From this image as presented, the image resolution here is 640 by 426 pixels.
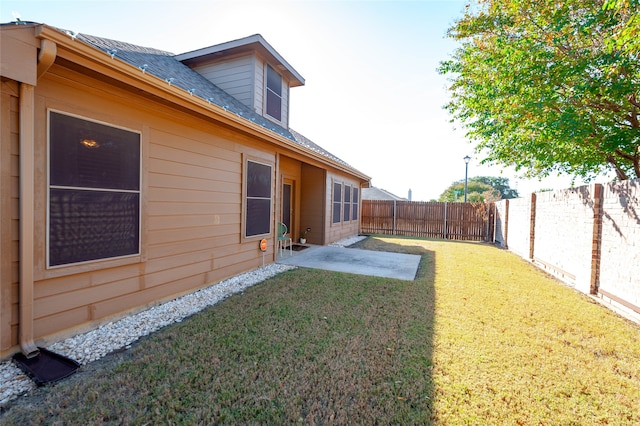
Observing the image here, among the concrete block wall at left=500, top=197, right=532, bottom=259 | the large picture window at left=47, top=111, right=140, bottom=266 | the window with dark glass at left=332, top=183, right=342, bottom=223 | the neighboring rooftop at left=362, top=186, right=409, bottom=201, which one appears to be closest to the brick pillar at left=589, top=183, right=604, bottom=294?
the concrete block wall at left=500, top=197, right=532, bottom=259

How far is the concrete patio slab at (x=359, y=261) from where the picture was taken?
221 inches

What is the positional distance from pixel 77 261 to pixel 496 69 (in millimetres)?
7989

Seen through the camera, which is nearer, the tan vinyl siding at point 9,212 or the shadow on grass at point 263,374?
the shadow on grass at point 263,374

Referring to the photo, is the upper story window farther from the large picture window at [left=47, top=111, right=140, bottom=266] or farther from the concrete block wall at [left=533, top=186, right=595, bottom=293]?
the concrete block wall at [left=533, top=186, right=595, bottom=293]

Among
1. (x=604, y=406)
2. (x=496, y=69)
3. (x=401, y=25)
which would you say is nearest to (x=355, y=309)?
(x=604, y=406)

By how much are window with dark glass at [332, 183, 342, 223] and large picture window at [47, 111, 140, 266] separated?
271 inches

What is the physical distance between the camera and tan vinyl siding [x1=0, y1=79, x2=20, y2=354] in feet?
6.91

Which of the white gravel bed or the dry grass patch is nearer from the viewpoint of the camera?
the dry grass patch

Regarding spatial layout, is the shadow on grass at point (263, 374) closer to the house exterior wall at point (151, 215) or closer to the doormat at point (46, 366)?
the doormat at point (46, 366)

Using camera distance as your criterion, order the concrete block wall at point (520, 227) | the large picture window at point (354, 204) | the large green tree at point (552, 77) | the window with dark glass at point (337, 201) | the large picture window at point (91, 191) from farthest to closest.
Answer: the large picture window at point (354, 204)
the window with dark glass at point (337, 201)
the concrete block wall at point (520, 227)
the large green tree at point (552, 77)
the large picture window at point (91, 191)

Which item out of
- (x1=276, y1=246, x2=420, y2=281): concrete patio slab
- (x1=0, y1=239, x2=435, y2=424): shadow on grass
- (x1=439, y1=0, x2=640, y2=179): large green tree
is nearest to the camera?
(x1=0, y1=239, x2=435, y2=424): shadow on grass

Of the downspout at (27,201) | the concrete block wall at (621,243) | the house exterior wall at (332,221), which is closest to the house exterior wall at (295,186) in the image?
the house exterior wall at (332,221)

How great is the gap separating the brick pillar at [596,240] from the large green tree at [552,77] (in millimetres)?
1629

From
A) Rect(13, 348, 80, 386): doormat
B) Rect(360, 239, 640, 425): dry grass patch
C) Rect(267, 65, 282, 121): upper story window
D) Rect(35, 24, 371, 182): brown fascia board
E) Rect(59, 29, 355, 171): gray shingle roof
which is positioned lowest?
Rect(360, 239, 640, 425): dry grass patch
